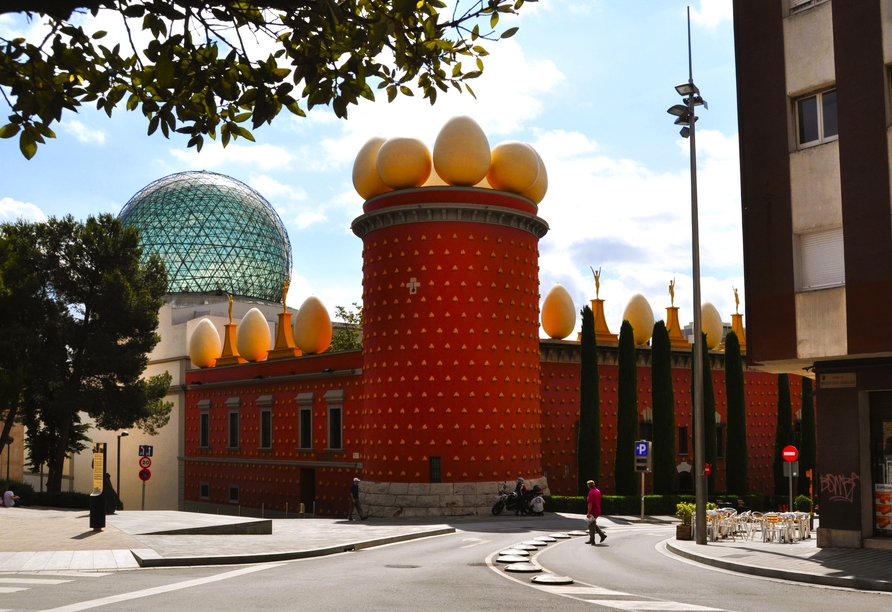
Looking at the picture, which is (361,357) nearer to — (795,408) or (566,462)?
(566,462)

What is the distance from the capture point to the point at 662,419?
38844 millimetres

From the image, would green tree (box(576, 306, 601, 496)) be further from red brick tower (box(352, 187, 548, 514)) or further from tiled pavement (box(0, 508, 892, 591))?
tiled pavement (box(0, 508, 892, 591))

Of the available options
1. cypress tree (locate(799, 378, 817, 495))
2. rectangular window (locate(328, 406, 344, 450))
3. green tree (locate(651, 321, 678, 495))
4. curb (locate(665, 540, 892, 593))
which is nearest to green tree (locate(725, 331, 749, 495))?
cypress tree (locate(799, 378, 817, 495))

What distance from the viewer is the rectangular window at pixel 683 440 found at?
44.8 metres

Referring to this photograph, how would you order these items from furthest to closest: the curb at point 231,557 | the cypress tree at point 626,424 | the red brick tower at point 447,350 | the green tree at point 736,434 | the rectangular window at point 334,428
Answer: the green tree at point 736,434 < the rectangular window at point 334,428 < the cypress tree at point 626,424 < the red brick tower at point 447,350 < the curb at point 231,557

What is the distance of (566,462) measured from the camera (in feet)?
133

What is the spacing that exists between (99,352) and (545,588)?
3090 cm

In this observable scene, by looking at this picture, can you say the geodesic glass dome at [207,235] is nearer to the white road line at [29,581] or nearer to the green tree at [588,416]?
the green tree at [588,416]

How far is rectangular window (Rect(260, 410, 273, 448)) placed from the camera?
44.8 m

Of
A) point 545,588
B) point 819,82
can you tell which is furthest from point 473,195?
point 545,588

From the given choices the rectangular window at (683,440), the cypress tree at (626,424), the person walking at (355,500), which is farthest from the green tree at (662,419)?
the person walking at (355,500)

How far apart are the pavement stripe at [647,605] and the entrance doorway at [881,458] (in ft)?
29.2

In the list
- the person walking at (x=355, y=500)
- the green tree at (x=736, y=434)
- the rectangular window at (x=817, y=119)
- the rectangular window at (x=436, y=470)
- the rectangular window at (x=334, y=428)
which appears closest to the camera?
the rectangular window at (x=817, y=119)

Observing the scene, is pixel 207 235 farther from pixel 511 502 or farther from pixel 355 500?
pixel 511 502
